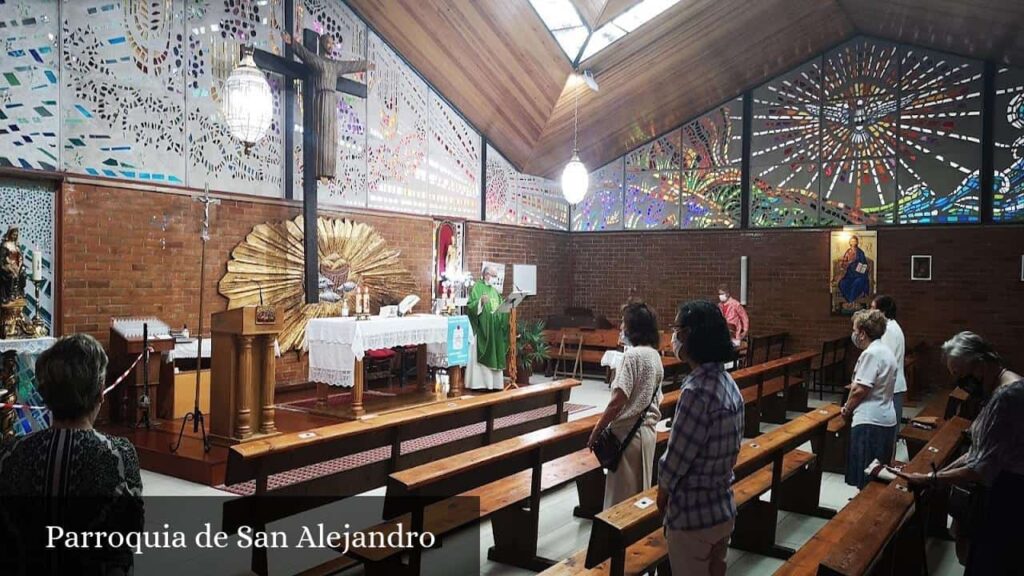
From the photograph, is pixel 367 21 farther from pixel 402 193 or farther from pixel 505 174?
pixel 505 174

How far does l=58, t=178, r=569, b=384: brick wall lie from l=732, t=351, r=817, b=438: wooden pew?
523 cm

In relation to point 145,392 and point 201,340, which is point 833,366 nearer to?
point 201,340

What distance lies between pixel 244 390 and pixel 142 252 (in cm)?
224

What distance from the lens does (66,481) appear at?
74.6 inches

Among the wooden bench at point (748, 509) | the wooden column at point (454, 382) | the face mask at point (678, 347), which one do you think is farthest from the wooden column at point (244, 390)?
the face mask at point (678, 347)

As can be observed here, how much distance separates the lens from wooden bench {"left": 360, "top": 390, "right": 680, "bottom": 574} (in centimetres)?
343

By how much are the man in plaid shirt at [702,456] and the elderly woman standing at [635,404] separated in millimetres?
930

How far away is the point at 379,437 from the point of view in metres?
4.80

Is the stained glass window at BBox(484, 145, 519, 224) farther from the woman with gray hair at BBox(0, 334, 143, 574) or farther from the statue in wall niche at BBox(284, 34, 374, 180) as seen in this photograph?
the woman with gray hair at BBox(0, 334, 143, 574)

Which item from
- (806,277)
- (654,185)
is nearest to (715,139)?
(654,185)

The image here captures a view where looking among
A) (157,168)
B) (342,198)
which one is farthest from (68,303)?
(342,198)

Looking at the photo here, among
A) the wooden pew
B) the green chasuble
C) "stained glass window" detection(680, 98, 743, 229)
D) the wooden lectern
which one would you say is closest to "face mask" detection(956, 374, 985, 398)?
the wooden pew

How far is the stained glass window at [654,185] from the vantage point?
12.9m

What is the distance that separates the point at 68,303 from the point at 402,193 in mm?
4649
